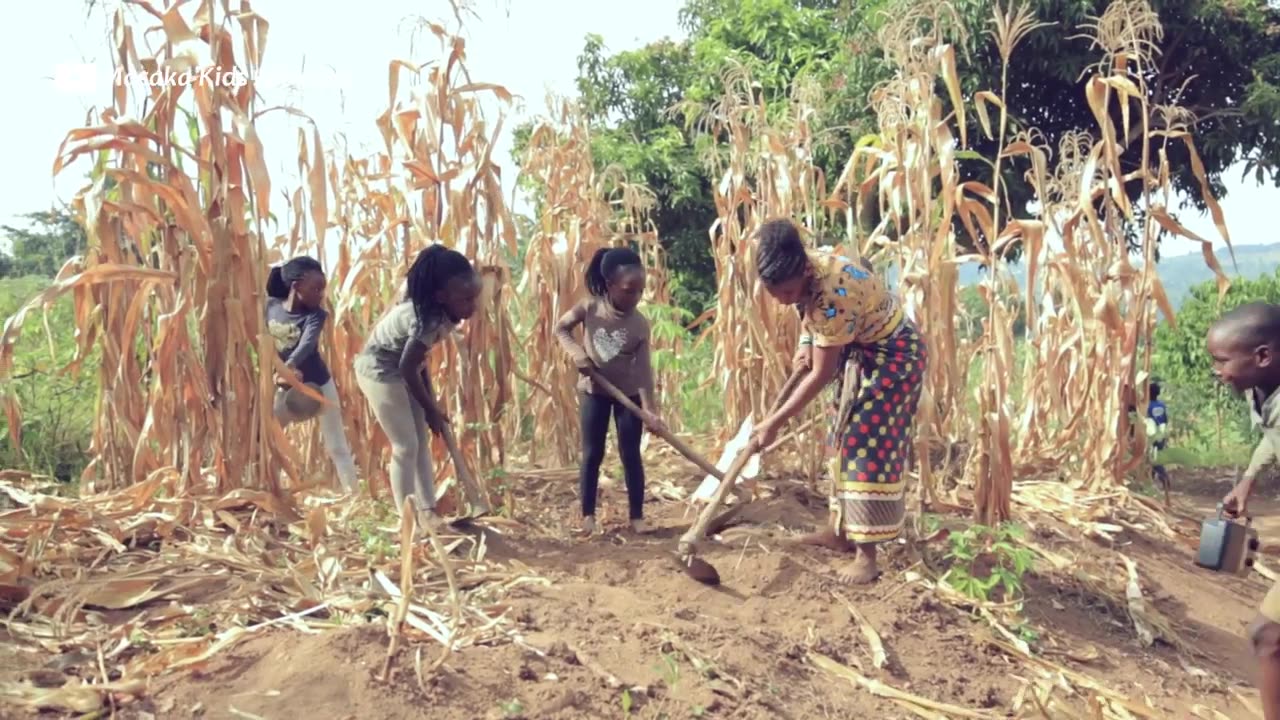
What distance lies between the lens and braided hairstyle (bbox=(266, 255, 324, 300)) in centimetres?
439

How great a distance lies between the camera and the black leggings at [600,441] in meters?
4.10

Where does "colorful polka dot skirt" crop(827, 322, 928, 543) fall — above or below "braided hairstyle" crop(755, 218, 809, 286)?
below

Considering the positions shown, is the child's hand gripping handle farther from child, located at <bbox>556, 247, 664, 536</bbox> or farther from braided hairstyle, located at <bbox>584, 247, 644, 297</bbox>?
braided hairstyle, located at <bbox>584, 247, 644, 297</bbox>

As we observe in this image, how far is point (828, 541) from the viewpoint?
152 inches

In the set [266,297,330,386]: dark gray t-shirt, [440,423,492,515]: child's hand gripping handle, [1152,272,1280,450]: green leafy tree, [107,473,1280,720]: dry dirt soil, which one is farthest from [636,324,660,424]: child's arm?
[1152,272,1280,450]: green leafy tree

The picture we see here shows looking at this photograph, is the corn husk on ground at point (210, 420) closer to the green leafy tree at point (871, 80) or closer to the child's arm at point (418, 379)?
the child's arm at point (418, 379)

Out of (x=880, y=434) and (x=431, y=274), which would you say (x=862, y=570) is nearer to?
(x=880, y=434)

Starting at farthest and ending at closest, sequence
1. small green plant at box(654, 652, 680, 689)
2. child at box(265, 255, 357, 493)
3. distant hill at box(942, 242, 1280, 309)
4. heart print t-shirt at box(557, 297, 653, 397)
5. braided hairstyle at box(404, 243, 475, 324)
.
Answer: distant hill at box(942, 242, 1280, 309) < child at box(265, 255, 357, 493) < heart print t-shirt at box(557, 297, 653, 397) < braided hairstyle at box(404, 243, 475, 324) < small green plant at box(654, 652, 680, 689)

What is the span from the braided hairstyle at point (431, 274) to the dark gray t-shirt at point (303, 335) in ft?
3.47

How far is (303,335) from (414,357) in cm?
112

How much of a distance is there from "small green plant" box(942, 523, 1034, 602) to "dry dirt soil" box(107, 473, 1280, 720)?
123 millimetres

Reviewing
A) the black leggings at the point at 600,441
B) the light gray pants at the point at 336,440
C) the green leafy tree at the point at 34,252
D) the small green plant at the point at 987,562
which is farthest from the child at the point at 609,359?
the green leafy tree at the point at 34,252

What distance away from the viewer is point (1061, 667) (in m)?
3.19

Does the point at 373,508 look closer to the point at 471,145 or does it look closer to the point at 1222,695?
the point at 471,145
